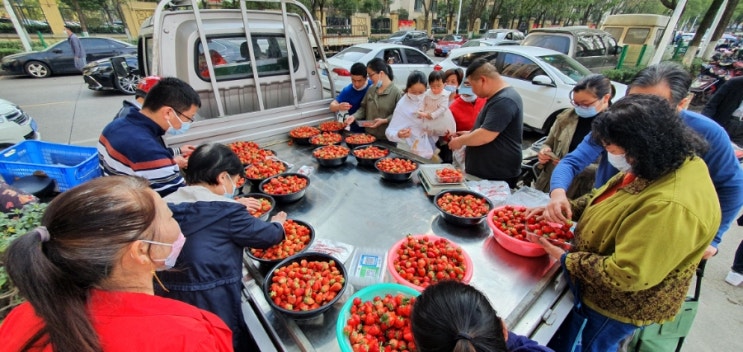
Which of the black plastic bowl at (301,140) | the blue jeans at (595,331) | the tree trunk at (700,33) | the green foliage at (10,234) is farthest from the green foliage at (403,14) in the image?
the blue jeans at (595,331)

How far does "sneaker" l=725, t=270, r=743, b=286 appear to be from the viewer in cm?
340

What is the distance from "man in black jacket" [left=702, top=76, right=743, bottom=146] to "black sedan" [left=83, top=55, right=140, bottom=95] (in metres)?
15.1

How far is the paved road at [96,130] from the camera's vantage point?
9.45 ft

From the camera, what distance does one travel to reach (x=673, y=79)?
6.65ft

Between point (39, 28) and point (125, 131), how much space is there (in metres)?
31.4

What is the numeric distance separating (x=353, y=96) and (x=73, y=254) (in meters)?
4.10

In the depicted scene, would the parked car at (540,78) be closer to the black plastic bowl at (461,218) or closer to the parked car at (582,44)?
the parked car at (582,44)

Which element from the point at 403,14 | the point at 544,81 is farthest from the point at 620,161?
the point at 403,14

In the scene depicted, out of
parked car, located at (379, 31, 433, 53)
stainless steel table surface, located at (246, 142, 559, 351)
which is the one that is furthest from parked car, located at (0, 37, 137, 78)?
parked car, located at (379, 31, 433, 53)

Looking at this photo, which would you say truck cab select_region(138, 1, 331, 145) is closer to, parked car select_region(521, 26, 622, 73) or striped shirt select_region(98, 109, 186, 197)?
striped shirt select_region(98, 109, 186, 197)

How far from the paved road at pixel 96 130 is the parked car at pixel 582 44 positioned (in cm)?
693

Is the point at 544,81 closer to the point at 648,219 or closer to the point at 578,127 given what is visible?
the point at 578,127

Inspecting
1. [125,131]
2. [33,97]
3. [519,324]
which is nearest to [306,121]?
[125,131]

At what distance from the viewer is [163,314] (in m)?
1.02
